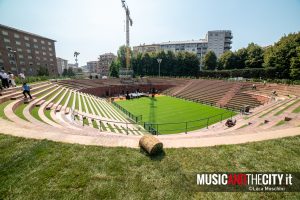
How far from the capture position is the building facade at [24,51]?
54.2 meters

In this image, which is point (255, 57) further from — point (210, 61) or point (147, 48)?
point (147, 48)

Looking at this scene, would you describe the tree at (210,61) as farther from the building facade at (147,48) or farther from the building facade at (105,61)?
the building facade at (105,61)

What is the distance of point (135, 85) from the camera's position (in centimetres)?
5397

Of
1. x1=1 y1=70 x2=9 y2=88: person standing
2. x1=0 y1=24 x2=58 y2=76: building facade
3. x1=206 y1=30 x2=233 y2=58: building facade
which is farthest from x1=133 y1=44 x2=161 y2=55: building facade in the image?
x1=1 y1=70 x2=9 y2=88: person standing

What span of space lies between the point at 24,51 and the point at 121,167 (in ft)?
252

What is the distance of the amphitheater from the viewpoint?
7434 millimetres

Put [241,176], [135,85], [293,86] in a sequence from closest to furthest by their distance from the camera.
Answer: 1. [241,176]
2. [293,86]
3. [135,85]

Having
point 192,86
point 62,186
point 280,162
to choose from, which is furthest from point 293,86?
point 62,186

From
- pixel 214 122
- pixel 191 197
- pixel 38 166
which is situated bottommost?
pixel 214 122

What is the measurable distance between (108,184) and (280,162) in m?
6.09

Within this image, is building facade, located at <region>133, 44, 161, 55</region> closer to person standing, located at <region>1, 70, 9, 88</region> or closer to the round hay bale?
person standing, located at <region>1, 70, 9, 88</region>

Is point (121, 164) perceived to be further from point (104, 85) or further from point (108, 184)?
point (104, 85)

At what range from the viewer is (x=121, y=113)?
26.7 m

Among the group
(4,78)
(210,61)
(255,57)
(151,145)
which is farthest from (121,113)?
(210,61)
